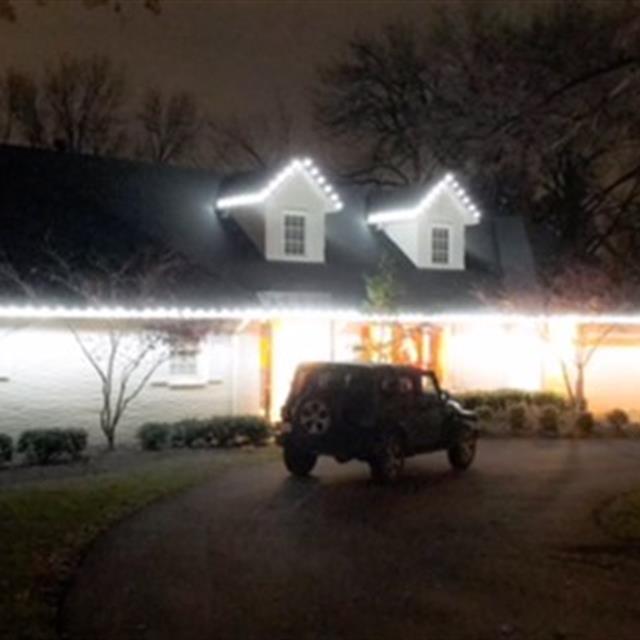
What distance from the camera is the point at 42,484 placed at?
18.7m

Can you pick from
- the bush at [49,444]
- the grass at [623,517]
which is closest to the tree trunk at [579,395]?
the grass at [623,517]

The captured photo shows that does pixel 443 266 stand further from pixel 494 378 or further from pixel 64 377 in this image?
pixel 64 377

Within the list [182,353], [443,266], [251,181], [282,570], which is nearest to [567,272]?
[443,266]

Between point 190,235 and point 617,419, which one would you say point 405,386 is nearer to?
point 617,419

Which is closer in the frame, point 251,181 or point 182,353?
point 182,353

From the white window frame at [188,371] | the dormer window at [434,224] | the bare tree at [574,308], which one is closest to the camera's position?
the white window frame at [188,371]

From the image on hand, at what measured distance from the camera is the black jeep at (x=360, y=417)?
1886 centimetres

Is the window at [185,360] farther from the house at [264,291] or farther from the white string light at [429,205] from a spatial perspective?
the white string light at [429,205]

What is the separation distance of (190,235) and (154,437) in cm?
763

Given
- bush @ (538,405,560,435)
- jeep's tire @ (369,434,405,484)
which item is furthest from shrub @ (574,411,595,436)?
jeep's tire @ (369,434,405,484)

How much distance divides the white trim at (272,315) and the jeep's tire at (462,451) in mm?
7277

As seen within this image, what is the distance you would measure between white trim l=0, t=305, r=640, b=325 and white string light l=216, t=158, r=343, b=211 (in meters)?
3.34

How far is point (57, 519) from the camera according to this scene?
580 inches

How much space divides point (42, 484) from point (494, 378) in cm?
1809
